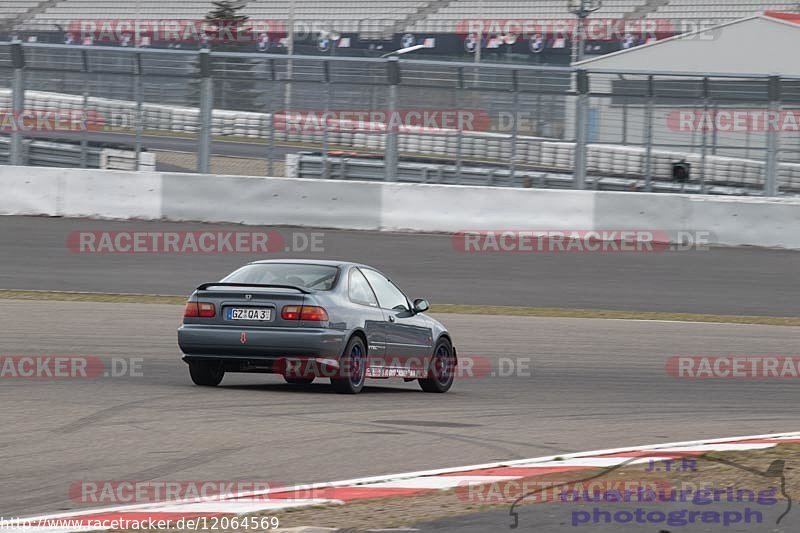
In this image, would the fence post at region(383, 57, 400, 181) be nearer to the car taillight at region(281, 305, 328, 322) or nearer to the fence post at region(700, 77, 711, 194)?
the fence post at region(700, 77, 711, 194)

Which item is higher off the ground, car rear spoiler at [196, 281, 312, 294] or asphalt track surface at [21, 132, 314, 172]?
asphalt track surface at [21, 132, 314, 172]

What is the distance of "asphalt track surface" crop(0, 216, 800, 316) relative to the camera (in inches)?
725

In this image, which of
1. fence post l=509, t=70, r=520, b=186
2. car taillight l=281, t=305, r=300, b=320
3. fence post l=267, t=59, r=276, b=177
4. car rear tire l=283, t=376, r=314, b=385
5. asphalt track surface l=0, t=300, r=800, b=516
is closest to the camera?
asphalt track surface l=0, t=300, r=800, b=516

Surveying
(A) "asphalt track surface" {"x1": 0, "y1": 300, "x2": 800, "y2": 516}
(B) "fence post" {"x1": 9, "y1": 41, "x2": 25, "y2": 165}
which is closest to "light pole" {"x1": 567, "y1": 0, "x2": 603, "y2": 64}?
(B) "fence post" {"x1": 9, "y1": 41, "x2": 25, "y2": 165}

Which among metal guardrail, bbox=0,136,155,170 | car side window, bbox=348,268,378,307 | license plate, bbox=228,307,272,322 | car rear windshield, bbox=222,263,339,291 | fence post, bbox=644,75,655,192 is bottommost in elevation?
license plate, bbox=228,307,272,322

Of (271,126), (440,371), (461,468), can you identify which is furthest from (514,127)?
(461,468)

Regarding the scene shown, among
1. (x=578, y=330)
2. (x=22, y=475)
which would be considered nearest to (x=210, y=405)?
(x=22, y=475)

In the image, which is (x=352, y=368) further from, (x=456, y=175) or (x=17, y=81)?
(x=17, y=81)

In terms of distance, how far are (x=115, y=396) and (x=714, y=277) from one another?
494 inches

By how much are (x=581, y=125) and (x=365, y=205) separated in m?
4.10

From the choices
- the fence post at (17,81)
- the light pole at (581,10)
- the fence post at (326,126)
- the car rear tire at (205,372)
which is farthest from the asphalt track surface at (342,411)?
the light pole at (581,10)

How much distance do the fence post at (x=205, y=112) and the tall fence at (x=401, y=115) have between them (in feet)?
0.08

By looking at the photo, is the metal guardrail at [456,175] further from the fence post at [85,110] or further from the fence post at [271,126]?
the fence post at [85,110]

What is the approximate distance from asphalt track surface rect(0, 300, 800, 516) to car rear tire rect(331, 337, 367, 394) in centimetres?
18
